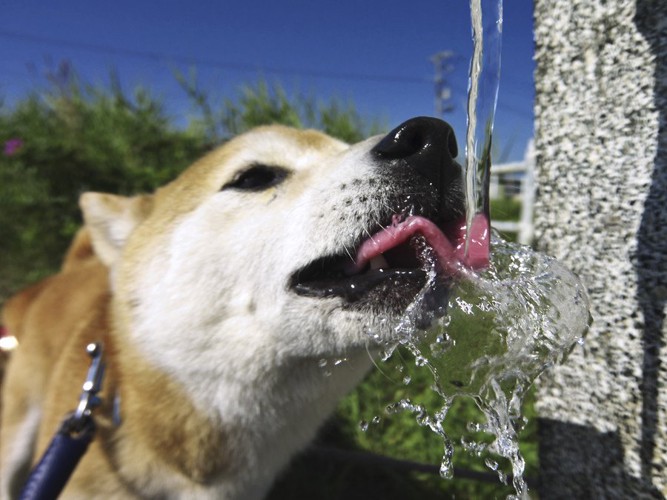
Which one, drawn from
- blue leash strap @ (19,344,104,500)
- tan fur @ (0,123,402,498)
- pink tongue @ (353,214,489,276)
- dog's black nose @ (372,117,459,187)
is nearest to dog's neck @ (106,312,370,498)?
tan fur @ (0,123,402,498)

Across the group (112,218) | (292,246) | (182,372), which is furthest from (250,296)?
(112,218)

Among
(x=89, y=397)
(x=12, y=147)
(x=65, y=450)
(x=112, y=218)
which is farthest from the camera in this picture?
(x=12, y=147)

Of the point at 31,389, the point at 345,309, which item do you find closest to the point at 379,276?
the point at 345,309

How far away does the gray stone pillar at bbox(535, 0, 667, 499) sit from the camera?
46.7 inches

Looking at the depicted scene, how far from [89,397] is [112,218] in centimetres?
70

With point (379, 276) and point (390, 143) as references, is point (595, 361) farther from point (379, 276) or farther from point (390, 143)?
point (390, 143)

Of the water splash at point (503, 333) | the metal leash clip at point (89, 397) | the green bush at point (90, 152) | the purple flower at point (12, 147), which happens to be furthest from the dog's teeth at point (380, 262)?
the purple flower at point (12, 147)

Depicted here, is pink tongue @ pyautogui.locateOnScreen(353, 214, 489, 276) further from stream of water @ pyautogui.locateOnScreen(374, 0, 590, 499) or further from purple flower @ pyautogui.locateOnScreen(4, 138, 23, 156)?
purple flower @ pyautogui.locateOnScreen(4, 138, 23, 156)

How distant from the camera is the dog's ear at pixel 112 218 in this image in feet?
6.30

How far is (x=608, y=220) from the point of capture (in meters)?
1.28

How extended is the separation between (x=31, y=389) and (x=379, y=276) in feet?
6.23

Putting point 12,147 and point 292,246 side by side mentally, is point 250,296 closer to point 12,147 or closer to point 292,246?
point 292,246

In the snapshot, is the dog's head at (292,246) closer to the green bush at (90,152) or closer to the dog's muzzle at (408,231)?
the dog's muzzle at (408,231)

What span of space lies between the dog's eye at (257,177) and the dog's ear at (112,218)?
44 centimetres
